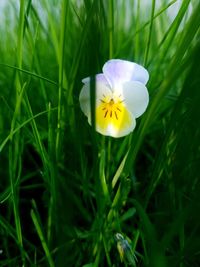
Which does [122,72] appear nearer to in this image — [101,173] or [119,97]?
[119,97]

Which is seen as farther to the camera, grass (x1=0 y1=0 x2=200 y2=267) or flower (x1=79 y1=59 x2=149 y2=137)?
flower (x1=79 y1=59 x2=149 y2=137)

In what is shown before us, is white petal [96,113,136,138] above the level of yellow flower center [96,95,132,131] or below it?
below

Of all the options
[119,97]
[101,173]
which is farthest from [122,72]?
[101,173]

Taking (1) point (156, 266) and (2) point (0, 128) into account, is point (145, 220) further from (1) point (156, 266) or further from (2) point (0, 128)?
(2) point (0, 128)

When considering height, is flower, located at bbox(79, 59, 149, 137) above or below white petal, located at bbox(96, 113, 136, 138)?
above

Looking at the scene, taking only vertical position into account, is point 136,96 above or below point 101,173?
above

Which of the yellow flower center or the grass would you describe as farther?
the yellow flower center
